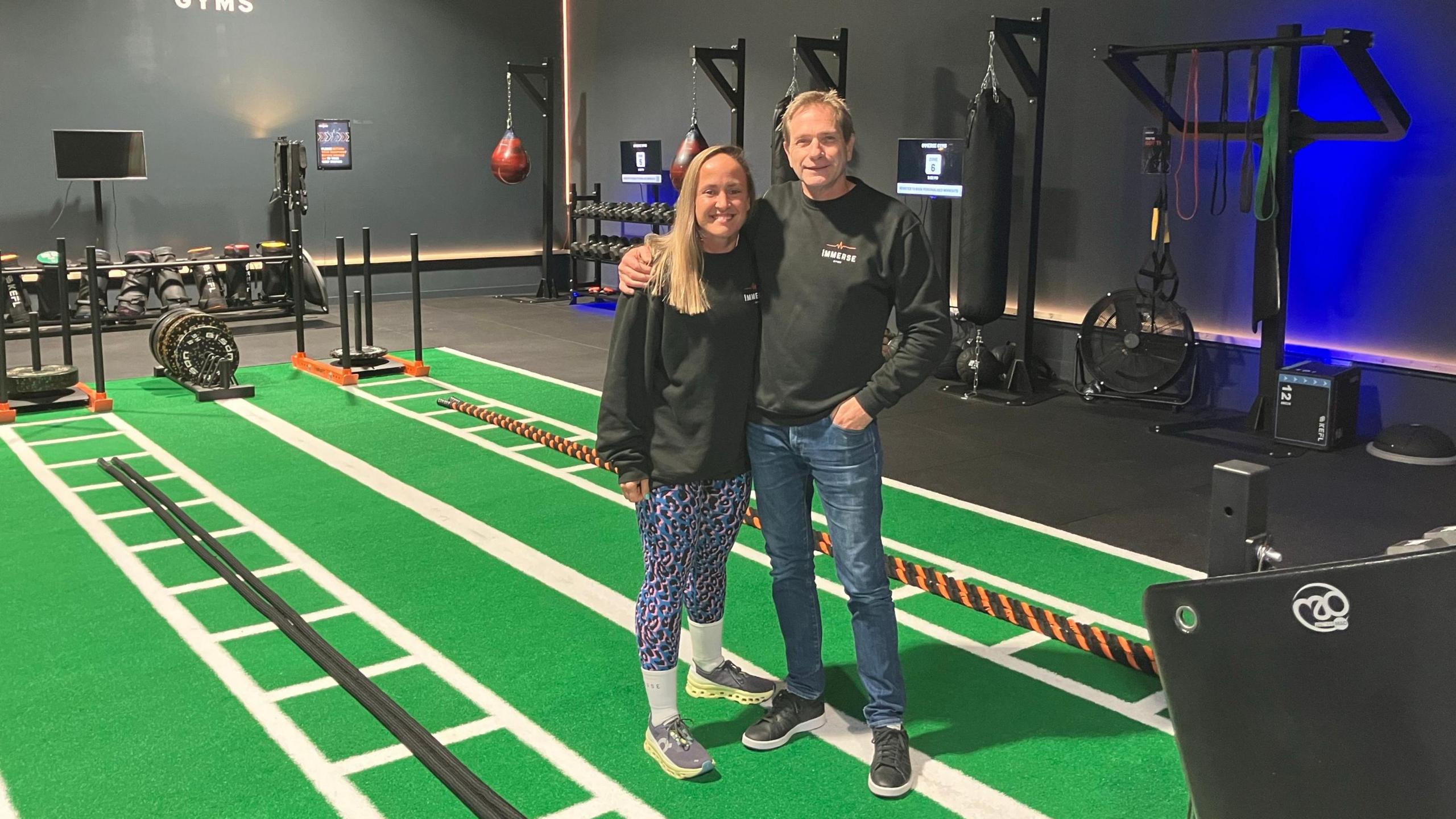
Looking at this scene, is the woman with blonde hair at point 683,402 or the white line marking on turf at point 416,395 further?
the white line marking on turf at point 416,395

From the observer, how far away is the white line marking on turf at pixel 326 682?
3.42 m

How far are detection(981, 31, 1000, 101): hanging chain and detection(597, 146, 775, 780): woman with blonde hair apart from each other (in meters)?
5.32

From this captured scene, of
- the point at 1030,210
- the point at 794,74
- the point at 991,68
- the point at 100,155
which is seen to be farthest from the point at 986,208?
the point at 100,155

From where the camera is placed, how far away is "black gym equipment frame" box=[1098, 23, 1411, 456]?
610cm

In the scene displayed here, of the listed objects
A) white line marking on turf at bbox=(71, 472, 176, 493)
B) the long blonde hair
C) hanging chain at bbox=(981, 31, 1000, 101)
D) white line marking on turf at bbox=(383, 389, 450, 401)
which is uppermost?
hanging chain at bbox=(981, 31, 1000, 101)

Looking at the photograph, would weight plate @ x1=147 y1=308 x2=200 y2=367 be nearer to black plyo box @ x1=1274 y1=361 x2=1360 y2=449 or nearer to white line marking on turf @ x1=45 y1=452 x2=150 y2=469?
white line marking on turf @ x1=45 y1=452 x2=150 y2=469

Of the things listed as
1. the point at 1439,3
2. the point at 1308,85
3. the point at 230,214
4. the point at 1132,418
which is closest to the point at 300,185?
the point at 230,214

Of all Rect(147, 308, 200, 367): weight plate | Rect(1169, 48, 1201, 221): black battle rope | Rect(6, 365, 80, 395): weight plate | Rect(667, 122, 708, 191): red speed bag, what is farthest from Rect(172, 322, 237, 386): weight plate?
Rect(1169, 48, 1201, 221): black battle rope

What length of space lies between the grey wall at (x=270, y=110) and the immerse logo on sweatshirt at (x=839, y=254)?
10159 millimetres

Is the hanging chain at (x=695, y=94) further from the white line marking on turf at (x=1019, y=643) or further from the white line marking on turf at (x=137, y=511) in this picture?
the white line marking on turf at (x=1019, y=643)

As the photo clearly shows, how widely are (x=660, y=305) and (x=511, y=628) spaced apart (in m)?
1.58

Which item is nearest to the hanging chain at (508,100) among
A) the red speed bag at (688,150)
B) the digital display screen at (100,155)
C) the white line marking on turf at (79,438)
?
the red speed bag at (688,150)

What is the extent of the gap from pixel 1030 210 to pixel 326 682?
20.5ft

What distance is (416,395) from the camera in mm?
7863
